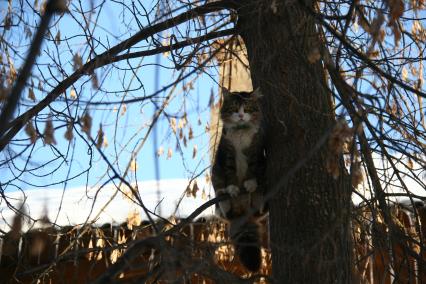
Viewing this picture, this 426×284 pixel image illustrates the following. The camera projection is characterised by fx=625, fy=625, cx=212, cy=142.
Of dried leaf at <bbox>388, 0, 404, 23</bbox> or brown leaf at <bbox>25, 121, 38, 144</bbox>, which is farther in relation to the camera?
brown leaf at <bbox>25, 121, 38, 144</bbox>

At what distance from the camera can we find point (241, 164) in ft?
13.6

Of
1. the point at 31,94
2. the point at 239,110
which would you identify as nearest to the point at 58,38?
the point at 31,94

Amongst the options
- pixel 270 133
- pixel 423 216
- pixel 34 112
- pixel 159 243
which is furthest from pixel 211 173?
pixel 159 243

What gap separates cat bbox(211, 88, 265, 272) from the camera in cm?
385

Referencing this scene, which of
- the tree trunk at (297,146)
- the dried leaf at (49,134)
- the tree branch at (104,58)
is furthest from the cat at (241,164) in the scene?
the dried leaf at (49,134)

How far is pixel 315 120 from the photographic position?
3.23m

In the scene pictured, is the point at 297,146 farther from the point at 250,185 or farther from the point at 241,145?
the point at 241,145

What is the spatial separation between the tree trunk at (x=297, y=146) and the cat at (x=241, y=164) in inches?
17.9

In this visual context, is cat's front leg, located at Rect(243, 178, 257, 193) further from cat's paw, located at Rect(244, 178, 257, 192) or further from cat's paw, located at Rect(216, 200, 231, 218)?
cat's paw, located at Rect(216, 200, 231, 218)

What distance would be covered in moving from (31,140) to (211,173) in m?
1.62

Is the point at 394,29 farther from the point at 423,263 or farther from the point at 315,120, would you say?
the point at 423,263

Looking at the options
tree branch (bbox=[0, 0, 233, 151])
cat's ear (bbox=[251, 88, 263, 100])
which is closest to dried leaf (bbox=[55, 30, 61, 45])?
tree branch (bbox=[0, 0, 233, 151])

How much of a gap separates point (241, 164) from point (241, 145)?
5.5 inches

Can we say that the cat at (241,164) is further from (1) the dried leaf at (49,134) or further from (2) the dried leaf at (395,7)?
(1) the dried leaf at (49,134)
